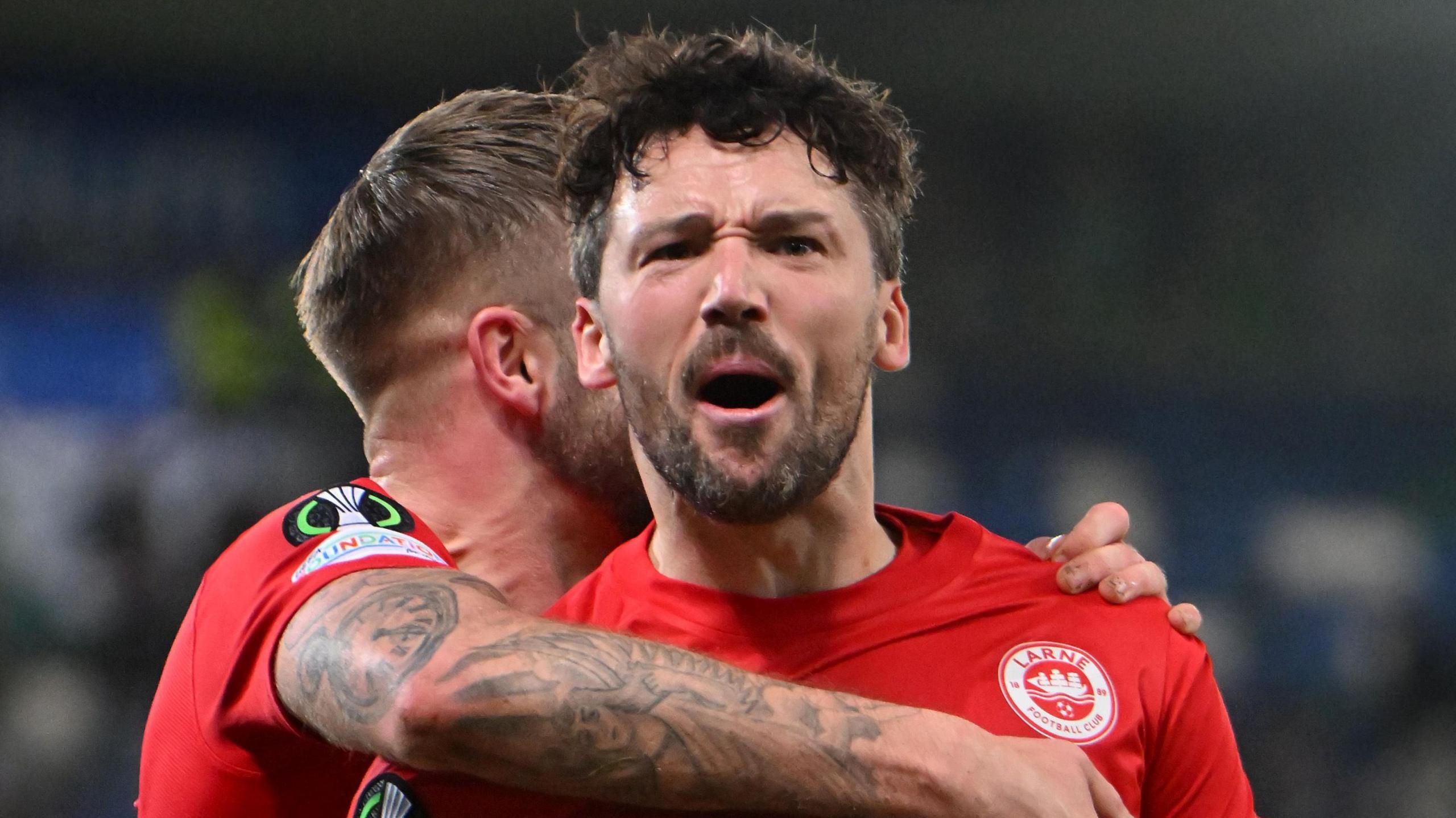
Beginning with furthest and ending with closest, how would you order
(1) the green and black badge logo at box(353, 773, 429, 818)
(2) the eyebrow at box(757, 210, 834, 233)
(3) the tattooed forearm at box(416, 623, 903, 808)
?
(2) the eyebrow at box(757, 210, 834, 233)
(1) the green and black badge logo at box(353, 773, 429, 818)
(3) the tattooed forearm at box(416, 623, 903, 808)

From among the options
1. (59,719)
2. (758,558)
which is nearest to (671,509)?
(758,558)

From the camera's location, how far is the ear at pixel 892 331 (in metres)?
2.13

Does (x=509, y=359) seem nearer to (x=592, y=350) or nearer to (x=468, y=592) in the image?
(x=592, y=350)

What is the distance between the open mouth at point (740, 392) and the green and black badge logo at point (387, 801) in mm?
686

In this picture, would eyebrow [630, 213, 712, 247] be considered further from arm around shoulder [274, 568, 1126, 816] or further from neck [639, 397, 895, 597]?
arm around shoulder [274, 568, 1126, 816]

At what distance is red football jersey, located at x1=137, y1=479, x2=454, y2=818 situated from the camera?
200 cm

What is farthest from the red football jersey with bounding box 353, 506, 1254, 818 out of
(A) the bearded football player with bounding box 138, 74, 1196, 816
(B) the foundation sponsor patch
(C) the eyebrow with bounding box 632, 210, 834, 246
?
(C) the eyebrow with bounding box 632, 210, 834, 246

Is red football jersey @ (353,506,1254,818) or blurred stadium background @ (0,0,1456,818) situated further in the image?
blurred stadium background @ (0,0,1456,818)

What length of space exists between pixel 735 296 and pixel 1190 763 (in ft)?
2.95

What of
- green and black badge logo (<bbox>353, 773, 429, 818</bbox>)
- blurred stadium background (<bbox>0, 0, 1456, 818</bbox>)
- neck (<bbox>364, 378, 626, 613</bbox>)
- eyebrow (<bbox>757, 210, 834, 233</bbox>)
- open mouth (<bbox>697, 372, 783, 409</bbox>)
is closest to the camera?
green and black badge logo (<bbox>353, 773, 429, 818</bbox>)

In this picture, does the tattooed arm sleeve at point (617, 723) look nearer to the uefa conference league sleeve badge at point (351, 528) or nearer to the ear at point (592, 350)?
the uefa conference league sleeve badge at point (351, 528)

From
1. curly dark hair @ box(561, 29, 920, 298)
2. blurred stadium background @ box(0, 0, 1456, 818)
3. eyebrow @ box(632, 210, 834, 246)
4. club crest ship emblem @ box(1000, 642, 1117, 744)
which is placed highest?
curly dark hair @ box(561, 29, 920, 298)

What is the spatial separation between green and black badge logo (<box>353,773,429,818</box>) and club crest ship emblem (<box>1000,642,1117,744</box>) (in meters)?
0.81

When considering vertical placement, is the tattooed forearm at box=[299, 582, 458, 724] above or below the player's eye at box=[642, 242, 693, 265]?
below
